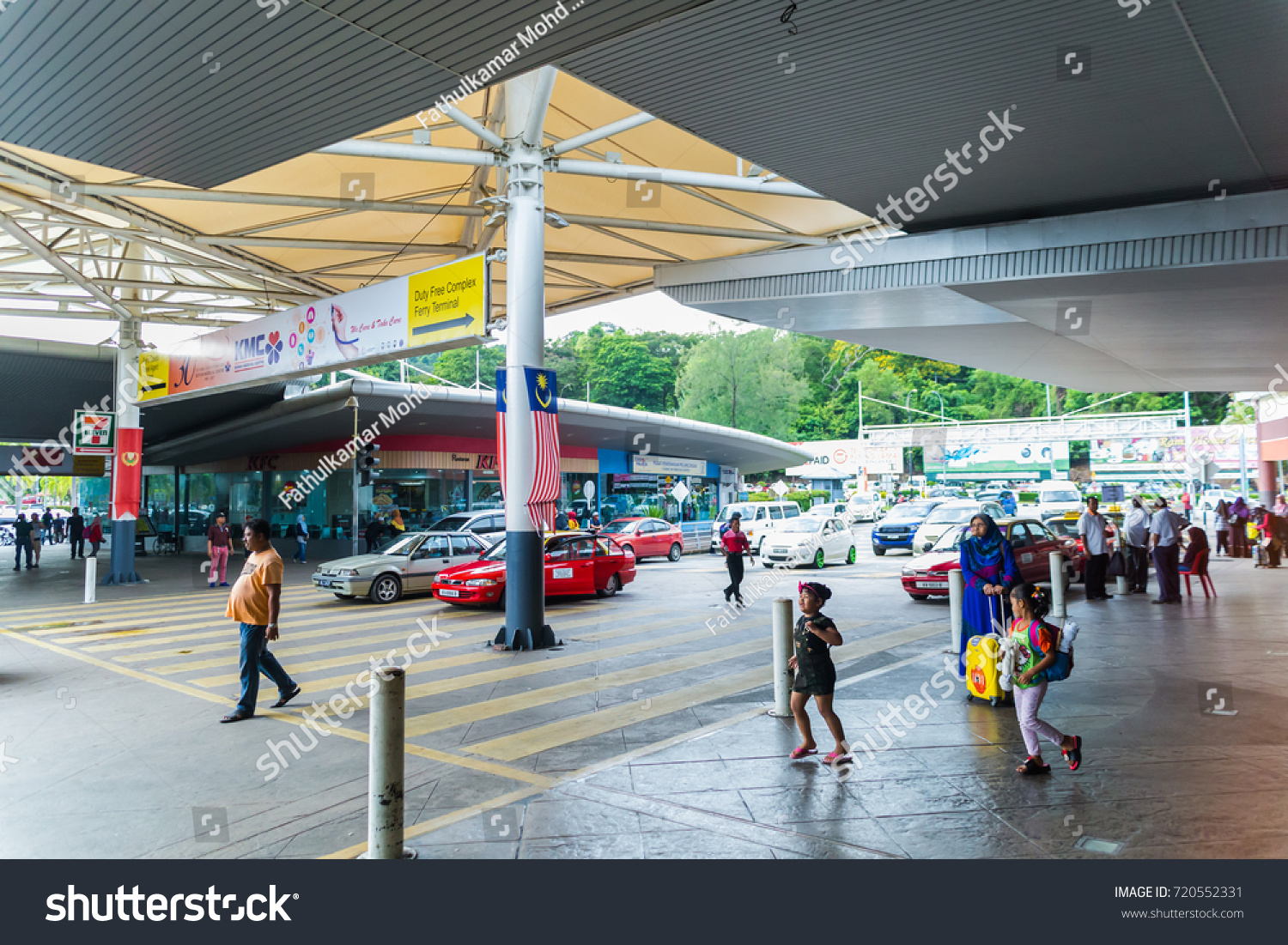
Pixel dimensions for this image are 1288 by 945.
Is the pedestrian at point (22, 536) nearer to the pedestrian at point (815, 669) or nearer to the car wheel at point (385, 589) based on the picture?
the car wheel at point (385, 589)

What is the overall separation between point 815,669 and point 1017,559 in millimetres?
12900

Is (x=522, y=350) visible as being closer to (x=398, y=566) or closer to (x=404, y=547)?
(x=398, y=566)

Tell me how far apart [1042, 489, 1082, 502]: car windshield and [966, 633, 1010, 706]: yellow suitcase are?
4124 centimetres

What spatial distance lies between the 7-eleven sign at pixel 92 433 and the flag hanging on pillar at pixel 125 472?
29cm

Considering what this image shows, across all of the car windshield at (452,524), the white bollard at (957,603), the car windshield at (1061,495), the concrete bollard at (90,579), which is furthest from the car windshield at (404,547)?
the car windshield at (1061,495)

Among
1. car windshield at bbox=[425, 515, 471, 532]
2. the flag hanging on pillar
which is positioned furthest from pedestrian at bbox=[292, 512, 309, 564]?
the flag hanging on pillar

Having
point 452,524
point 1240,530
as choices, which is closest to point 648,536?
point 452,524

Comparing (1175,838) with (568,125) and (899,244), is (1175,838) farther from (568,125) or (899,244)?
(568,125)

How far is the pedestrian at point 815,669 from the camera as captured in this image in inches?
254

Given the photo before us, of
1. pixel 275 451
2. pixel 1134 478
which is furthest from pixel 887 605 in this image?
pixel 1134 478

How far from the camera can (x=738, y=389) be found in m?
77.8

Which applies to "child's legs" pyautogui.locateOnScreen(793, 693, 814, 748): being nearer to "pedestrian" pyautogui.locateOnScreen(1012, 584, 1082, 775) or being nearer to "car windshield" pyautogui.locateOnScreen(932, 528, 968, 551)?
"pedestrian" pyautogui.locateOnScreen(1012, 584, 1082, 775)

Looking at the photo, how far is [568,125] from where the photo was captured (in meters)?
14.2

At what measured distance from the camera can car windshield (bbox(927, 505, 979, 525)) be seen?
26.1m
